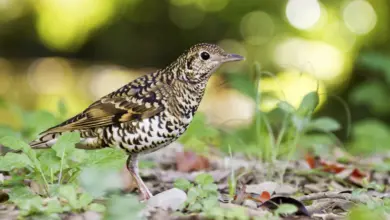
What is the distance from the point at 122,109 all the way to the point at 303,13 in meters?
5.50

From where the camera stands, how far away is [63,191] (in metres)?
Result: 3.37

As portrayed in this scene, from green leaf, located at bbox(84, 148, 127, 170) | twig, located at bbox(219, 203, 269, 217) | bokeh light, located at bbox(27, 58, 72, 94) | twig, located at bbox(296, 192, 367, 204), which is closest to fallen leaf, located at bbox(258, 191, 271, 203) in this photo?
twig, located at bbox(296, 192, 367, 204)

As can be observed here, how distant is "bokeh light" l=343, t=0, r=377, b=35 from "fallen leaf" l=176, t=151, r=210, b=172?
4.77 m

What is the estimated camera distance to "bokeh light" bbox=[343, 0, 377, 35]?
31.5 ft

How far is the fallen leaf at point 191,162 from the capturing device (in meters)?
5.38

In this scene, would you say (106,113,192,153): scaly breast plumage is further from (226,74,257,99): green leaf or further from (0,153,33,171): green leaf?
(226,74,257,99): green leaf

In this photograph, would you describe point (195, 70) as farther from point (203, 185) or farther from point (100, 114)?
point (203, 185)

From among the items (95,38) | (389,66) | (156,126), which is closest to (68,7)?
(95,38)

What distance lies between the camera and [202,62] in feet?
15.7

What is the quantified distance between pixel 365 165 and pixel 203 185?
1.98m

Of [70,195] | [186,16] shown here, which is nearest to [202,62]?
[70,195]

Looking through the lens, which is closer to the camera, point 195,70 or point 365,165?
point 195,70

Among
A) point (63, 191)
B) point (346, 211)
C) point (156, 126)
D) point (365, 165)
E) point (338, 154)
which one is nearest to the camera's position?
point (63, 191)

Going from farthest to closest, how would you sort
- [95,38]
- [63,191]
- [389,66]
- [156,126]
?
[95,38]
[389,66]
[156,126]
[63,191]
